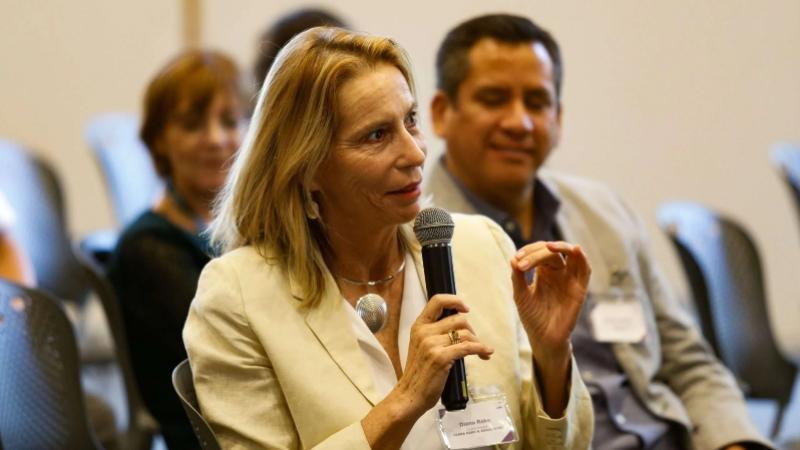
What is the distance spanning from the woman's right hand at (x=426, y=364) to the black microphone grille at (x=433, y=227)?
11cm

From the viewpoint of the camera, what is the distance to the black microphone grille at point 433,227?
1.93 m

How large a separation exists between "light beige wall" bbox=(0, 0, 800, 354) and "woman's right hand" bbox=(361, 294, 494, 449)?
4.03 meters

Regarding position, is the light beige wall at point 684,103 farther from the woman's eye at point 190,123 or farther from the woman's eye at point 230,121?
the woman's eye at point 190,123

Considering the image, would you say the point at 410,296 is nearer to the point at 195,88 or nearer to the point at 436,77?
the point at 436,77

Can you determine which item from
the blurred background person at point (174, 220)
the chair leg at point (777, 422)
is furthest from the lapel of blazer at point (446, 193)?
the chair leg at point (777, 422)

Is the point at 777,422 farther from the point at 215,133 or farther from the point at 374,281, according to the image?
the point at 215,133

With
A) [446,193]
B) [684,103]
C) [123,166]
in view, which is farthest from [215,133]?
[684,103]

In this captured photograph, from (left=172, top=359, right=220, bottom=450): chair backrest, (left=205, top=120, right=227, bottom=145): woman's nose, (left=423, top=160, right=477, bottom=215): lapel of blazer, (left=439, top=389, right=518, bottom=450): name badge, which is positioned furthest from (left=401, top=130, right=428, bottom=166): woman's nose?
(left=205, top=120, right=227, bottom=145): woman's nose

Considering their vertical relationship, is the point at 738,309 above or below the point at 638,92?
below

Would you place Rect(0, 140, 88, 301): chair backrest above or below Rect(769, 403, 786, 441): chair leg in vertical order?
above

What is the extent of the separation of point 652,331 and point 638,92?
3.27m

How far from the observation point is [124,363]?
10.6 feet

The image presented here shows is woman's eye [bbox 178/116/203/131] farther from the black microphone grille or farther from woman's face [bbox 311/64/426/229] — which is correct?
the black microphone grille

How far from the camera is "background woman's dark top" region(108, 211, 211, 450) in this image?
9.96 feet
